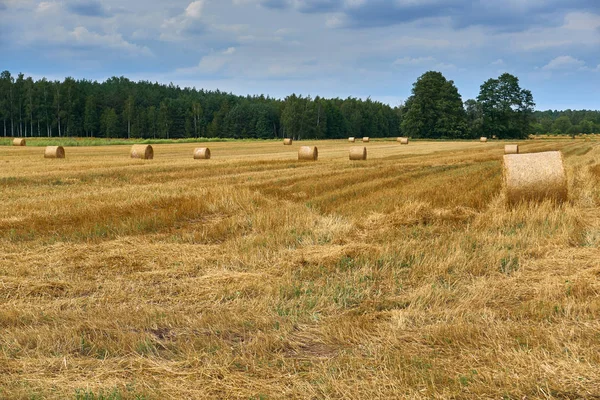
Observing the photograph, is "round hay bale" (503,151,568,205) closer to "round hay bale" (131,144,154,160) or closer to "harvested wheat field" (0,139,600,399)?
"harvested wheat field" (0,139,600,399)

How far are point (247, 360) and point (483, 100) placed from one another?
3895 inches

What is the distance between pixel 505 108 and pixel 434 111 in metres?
13.9

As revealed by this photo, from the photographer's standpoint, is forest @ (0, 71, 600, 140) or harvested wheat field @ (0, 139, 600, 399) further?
forest @ (0, 71, 600, 140)

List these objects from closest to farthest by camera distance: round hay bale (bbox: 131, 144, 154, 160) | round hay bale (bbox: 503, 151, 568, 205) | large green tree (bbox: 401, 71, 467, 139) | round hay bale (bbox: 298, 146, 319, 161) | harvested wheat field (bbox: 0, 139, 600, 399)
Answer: harvested wheat field (bbox: 0, 139, 600, 399)
round hay bale (bbox: 503, 151, 568, 205)
round hay bale (bbox: 298, 146, 319, 161)
round hay bale (bbox: 131, 144, 154, 160)
large green tree (bbox: 401, 71, 467, 139)

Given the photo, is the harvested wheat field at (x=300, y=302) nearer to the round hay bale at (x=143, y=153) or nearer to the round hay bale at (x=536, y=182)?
the round hay bale at (x=536, y=182)

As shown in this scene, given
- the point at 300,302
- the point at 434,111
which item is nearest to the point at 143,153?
the point at 300,302

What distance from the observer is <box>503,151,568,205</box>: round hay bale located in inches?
454

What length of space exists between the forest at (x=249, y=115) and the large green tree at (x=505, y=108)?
158 millimetres

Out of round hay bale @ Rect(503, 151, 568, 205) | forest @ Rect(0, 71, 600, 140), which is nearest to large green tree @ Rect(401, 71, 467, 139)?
forest @ Rect(0, 71, 600, 140)

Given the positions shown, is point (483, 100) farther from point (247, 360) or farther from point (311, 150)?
point (247, 360)

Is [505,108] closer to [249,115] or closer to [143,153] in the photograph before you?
[249,115]

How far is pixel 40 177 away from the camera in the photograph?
17547 mm

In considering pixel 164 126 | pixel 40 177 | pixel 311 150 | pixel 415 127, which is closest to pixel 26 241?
pixel 40 177

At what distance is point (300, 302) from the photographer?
18.1 ft
